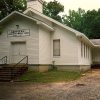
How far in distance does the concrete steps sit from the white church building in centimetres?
122

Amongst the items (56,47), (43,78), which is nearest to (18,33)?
(56,47)

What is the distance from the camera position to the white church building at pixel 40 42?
24.8m

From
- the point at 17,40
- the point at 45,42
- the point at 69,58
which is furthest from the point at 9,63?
the point at 69,58

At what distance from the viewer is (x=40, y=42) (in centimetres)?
2484

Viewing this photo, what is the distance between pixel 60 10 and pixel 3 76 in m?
40.0

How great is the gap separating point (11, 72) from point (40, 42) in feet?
14.7

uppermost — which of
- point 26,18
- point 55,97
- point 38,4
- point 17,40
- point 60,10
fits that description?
point 60,10

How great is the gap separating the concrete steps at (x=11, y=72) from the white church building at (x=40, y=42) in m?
1.22

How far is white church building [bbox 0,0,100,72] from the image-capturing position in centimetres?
2477

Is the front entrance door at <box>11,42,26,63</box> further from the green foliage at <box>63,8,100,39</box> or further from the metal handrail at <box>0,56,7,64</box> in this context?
the green foliage at <box>63,8,100,39</box>

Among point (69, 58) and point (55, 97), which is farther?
point (69, 58)

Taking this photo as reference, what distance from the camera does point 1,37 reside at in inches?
1038

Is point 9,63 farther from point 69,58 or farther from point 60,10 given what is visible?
point 60,10

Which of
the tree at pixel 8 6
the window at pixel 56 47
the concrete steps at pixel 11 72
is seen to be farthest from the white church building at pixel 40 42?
the tree at pixel 8 6
